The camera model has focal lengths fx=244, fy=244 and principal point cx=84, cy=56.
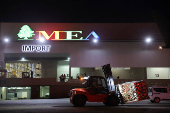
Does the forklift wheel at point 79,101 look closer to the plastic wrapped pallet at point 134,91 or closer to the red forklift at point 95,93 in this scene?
the red forklift at point 95,93

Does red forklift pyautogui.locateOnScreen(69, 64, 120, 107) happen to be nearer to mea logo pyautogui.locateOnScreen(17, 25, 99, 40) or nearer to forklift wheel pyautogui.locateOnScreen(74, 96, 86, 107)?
forklift wheel pyautogui.locateOnScreen(74, 96, 86, 107)

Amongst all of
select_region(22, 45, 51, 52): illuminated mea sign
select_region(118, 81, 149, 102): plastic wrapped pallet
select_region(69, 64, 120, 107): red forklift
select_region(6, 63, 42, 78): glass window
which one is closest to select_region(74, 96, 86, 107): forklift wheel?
select_region(69, 64, 120, 107): red forklift

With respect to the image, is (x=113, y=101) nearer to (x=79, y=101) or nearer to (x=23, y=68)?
(x=79, y=101)

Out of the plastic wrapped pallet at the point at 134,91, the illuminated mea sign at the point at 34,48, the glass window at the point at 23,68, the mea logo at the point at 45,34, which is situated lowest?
the plastic wrapped pallet at the point at 134,91

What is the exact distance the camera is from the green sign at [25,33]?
35.9m

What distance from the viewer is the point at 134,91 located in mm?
19797

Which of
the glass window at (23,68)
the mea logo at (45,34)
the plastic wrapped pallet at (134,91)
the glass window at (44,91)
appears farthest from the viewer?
the glass window at (23,68)

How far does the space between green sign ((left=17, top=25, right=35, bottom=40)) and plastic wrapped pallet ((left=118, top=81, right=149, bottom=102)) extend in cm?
2007

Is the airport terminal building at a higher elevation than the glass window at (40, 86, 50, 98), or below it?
higher

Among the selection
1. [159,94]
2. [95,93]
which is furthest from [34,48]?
[159,94]

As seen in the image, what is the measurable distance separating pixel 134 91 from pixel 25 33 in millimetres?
21523

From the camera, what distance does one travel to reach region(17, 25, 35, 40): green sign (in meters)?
35.9

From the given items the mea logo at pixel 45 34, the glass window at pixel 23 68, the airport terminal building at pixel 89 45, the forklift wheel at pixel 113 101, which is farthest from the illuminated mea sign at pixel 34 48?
the forklift wheel at pixel 113 101

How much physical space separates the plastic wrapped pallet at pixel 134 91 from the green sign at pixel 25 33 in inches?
790
